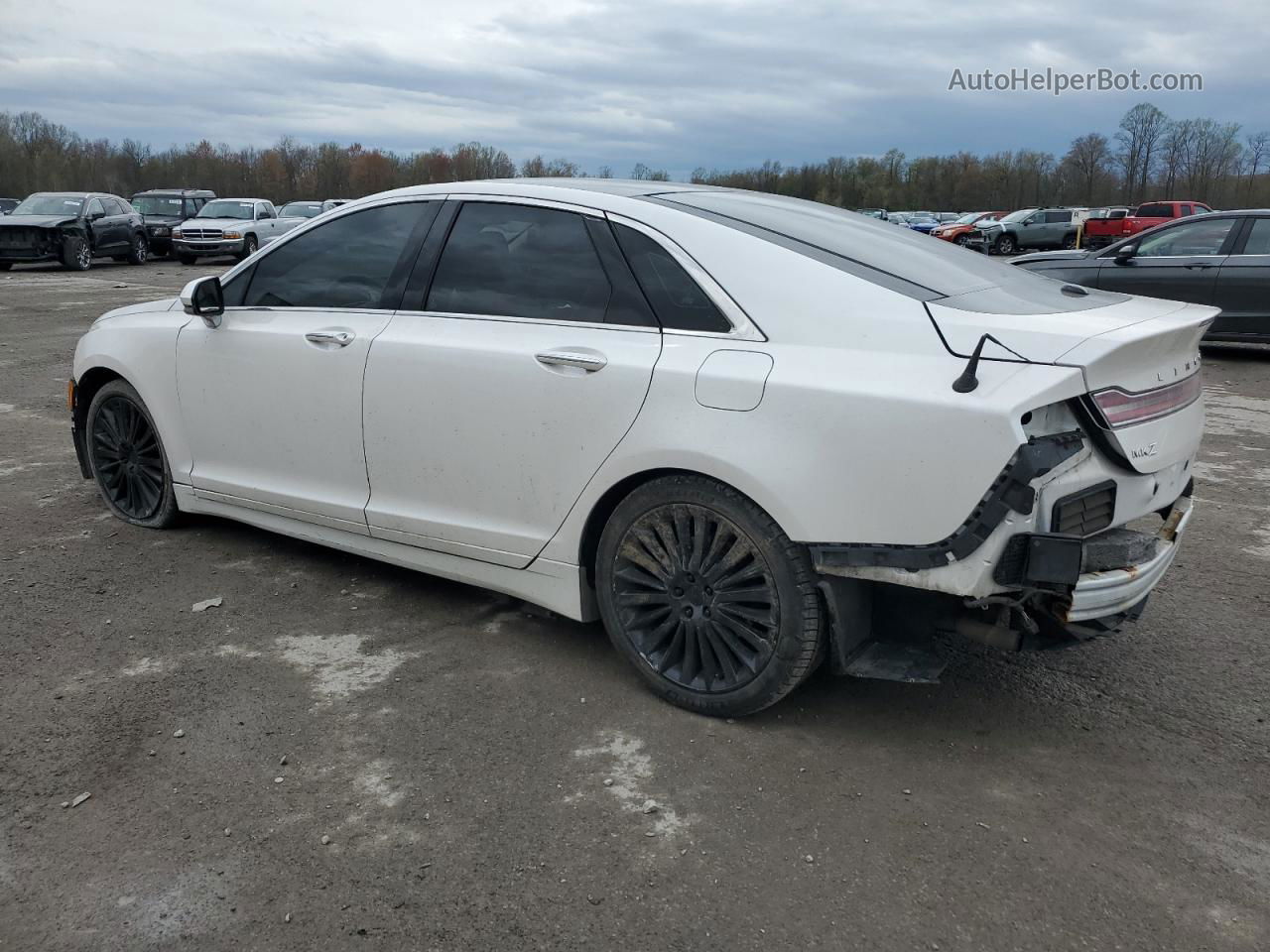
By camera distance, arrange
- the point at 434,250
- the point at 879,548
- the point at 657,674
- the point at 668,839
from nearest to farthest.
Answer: the point at 668,839 → the point at 879,548 → the point at 657,674 → the point at 434,250

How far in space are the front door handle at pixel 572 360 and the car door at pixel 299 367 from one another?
0.84 metres

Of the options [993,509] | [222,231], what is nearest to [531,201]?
[993,509]

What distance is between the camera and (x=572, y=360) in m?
3.50

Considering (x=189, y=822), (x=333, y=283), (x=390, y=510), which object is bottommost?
(x=189, y=822)

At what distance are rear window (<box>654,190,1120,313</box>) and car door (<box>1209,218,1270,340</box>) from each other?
8.35 metres

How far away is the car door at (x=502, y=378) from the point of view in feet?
11.5

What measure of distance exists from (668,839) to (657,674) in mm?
779

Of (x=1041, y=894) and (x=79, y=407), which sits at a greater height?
(x=79, y=407)

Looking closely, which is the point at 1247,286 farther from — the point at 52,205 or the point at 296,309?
the point at 52,205

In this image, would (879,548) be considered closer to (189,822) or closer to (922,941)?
(922,941)

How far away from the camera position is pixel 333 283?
4316mm

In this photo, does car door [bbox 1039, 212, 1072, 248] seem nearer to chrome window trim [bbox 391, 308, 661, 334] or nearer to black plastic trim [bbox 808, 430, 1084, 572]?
chrome window trim [bbox 391, 308, 661, 334]

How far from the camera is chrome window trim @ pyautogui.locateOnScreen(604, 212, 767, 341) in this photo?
3.24 metres

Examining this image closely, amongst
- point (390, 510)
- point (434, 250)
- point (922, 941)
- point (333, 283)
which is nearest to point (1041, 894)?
point (922, 941)
